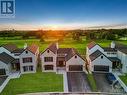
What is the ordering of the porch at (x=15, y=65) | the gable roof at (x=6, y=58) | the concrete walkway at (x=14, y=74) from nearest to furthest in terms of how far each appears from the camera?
the concrete walkway at (x=14, y=74) → the gable roof at (x=6, y=58) → the porch at (x=15, y=65)

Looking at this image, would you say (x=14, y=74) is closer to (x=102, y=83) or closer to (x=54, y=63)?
(x=54, y=63)

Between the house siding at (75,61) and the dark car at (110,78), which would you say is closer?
the dark car at (110,78)

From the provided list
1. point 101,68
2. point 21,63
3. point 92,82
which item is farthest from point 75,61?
point 21,63

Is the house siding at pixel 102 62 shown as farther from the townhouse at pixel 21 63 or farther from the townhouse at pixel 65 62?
the townhouse at pixel 21 63

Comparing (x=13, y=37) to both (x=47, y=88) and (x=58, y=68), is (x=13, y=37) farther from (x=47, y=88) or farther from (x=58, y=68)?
(x=47, y=88)

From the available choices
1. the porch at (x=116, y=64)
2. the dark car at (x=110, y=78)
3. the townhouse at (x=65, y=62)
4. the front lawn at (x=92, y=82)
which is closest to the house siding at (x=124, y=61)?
the porch at (x=116, y=64)

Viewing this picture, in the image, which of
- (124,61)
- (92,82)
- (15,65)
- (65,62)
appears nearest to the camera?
(92,82)
